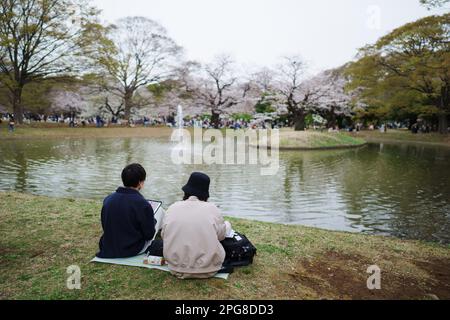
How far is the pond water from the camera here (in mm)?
6902

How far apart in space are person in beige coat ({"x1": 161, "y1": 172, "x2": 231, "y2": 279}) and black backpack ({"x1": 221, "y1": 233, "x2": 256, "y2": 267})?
0.27 meters

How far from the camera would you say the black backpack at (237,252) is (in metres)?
3.62

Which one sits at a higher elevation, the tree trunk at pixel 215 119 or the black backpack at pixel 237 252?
the tree trunk at pixel 215 119

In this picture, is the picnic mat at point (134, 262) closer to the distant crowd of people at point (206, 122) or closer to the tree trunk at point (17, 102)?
the tree trunk at point (17, 102)

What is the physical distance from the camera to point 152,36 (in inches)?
1467

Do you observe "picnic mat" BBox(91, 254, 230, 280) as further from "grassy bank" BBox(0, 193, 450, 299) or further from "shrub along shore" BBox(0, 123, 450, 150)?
"shrub along shore" BBox(0, 123, 450, 150)

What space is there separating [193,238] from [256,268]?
98cm

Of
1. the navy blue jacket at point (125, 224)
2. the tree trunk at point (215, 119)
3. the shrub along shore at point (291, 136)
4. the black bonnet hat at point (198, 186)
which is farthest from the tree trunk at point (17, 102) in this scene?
the black bonnet hat at point (198, 186)

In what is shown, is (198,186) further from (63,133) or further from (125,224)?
(63,133)

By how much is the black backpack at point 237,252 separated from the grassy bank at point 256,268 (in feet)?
0.31

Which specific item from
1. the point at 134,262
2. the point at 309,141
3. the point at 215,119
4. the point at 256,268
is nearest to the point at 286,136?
the point at 309,141

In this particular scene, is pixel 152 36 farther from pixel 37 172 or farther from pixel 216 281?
pixel 216 281

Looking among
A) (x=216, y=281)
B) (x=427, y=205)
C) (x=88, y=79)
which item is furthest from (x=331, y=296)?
(x=88, y=79)

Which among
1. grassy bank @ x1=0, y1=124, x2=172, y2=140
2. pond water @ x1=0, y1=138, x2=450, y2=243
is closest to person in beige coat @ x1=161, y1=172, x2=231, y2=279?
pond water @ x1=0, y1=138, x2=450, y2=243
